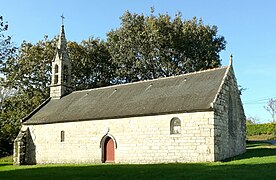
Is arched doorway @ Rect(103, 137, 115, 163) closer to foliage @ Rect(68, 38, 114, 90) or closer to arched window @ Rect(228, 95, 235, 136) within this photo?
arched window @ Rect(228, 95, 235, 136)

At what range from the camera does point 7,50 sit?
17.7 meters

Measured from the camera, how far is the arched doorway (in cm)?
2458

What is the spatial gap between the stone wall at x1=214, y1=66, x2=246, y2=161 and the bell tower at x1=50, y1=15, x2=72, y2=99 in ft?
58.9

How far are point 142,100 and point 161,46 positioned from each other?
53.4 ft

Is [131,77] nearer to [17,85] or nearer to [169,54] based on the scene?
[169,54]

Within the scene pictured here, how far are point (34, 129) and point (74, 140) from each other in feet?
18.5

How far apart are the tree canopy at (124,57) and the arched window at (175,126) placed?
18.5m

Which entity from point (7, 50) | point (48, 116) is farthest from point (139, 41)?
point (7, 50)

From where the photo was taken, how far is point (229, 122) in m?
22.8

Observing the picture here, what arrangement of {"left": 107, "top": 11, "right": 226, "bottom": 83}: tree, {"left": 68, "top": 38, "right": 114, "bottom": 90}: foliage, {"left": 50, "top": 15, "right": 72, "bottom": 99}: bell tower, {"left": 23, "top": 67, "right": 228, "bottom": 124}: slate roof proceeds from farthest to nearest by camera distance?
{"left": 68, "top": 38, "right": 114, "bottom": 90}: foliage → {"left": 107, "top": 11, "right": 226, "bottom": 83}: tree → {"left": 50, "top": 15, "right": 72, "bottom": 99}: bell tower → {"left": 23, "top": 67, "right": 228, "bottom": 124}: slate roof

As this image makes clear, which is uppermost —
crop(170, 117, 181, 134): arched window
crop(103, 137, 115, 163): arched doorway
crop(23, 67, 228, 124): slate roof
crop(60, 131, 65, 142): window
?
crop(23, 67, 228, 124): slate roof

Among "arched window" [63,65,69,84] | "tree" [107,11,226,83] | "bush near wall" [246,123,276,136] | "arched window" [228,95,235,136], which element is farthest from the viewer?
"bush near wall" [246,123,276,136]

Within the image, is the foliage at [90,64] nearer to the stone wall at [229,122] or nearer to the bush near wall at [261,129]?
the stone wall at [229,122]

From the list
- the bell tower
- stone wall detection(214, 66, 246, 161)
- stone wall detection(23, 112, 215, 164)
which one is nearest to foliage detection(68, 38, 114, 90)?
the bell tower
